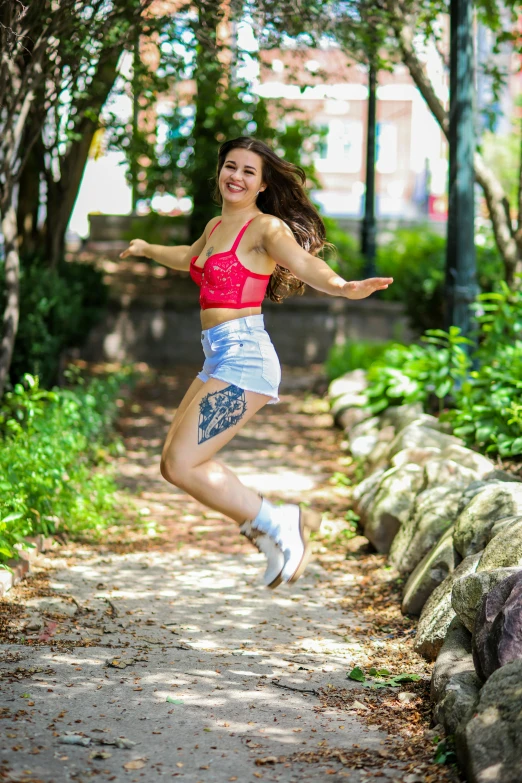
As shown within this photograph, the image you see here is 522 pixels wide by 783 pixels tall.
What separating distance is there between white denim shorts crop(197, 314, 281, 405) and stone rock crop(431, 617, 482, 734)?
A: 1.32 m

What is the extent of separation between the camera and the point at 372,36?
29.0ft

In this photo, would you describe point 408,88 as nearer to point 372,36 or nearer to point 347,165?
point 347,165

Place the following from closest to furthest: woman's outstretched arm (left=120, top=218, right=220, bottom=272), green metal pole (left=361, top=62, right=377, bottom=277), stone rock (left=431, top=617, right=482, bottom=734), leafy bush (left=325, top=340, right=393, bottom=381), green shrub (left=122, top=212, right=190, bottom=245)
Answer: stone rock (left=431, top=617, right=482, bottom=734), woman's outstretched arm (left=120, top=218, right=220, bottom=272), leafy bush (left=325, top=340, right=393, bottom=381), green metal pole (left=361, top=62, right=377, bottom=277), green shrub (left=122, top=212, right=190, bottom=245)

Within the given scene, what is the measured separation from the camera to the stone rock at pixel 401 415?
330 inches

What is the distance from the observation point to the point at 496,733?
326cm

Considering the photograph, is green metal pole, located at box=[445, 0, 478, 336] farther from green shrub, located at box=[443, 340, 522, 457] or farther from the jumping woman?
the jumping woman

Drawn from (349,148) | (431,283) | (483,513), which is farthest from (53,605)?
(349,148)

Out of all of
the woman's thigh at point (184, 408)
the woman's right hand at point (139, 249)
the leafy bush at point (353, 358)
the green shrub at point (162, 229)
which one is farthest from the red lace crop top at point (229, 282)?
the green shrub at point (162, 229)

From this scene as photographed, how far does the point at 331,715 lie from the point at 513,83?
142ft

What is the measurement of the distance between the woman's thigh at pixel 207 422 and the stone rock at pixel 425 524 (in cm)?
169

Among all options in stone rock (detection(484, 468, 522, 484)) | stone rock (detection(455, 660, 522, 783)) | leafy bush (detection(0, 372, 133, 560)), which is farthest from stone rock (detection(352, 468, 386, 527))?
stone rock (detection(455, 660, 522, 783))

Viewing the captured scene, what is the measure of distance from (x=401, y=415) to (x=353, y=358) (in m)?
4.13

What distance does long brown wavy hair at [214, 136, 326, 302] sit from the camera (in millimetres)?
4785

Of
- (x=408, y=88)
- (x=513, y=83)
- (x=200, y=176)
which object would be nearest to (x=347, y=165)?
(x=408, y=88)
